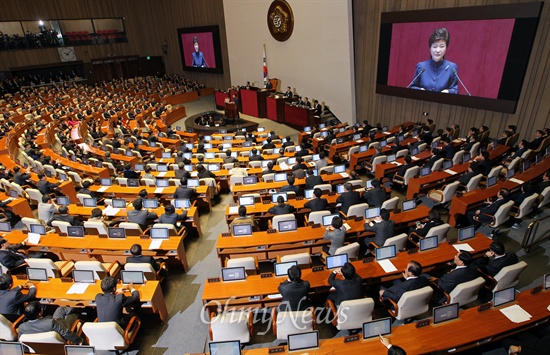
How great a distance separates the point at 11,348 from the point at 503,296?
6303 millimetres

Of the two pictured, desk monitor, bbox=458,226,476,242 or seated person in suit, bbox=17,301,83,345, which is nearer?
seated person in suit, bbox=17,301,83,345

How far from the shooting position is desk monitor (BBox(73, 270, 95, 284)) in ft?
18.6

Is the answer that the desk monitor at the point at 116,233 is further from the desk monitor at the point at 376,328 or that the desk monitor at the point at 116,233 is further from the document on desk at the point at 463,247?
the document on desk at the point at 463,247

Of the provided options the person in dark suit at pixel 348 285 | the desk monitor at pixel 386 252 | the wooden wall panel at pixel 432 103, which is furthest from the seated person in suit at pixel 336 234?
the wooden wall panel at pixel 432 103

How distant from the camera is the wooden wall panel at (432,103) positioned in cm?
1039

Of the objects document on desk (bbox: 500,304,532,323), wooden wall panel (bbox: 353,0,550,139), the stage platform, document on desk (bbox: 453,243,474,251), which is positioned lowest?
the stage platform

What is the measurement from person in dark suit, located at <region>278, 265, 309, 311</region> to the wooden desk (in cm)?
200

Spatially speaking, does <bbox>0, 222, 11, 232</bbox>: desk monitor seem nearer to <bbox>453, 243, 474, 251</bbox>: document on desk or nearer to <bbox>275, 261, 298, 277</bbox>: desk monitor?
<bbox>275, 261, 298, 277</bbox>: desk monitor

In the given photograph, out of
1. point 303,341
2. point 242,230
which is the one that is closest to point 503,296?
point 303,341

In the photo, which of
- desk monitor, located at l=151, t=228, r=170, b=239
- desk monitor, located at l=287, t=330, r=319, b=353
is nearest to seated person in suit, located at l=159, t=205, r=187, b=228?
desk monitor, located at l=151, t=228, r=170, b=239

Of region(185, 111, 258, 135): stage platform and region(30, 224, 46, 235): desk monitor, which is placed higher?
region(30, 224, 46, 235): desk monitor

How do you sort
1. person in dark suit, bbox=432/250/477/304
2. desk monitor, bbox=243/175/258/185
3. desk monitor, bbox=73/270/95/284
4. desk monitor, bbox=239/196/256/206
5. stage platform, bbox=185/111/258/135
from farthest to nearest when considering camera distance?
stage platform, bbox=185/111/258/135 → desk monitor, bbox=243/175/258/185 → desk monitor, bbox=239/196/256/206 → desk monitor, bbox=73/270/95/284 → person in dark suit, bbox=432/250/477/304

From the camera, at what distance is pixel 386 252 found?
578 cm

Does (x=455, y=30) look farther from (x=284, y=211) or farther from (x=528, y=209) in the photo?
(x=284, y=211)
